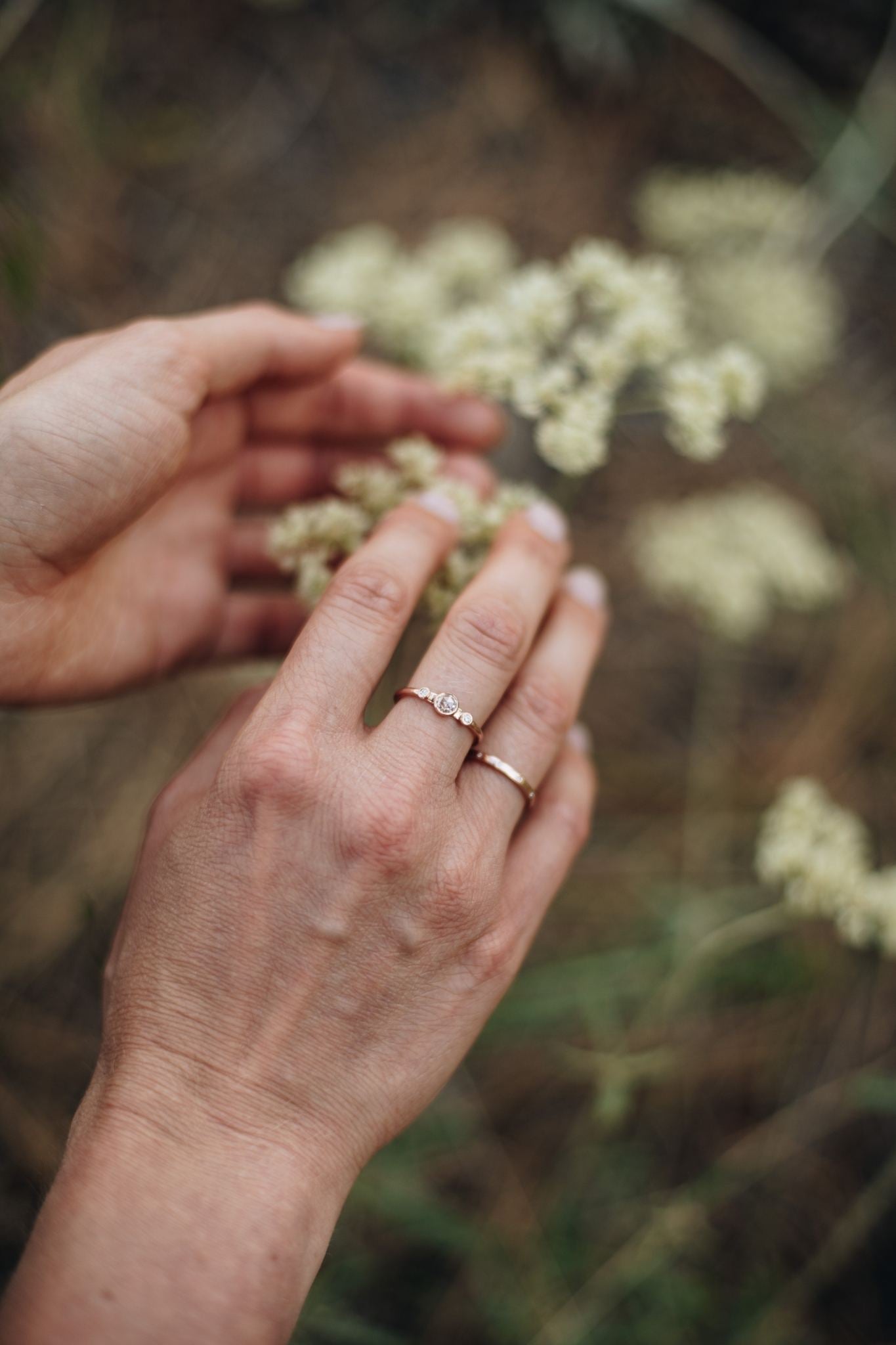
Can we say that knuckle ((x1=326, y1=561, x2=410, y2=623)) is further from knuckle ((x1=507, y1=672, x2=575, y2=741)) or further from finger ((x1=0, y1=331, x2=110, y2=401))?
finger ((x1=0, y1=331, x2=110, y2=401))

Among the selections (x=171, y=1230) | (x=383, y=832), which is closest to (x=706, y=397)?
(x=383, y=832)

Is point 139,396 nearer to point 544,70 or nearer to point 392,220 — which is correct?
point 392,220

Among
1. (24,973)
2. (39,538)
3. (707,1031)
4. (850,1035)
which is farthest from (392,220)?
(850,1035)

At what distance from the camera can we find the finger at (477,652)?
1555mm

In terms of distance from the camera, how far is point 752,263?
3.08 meters

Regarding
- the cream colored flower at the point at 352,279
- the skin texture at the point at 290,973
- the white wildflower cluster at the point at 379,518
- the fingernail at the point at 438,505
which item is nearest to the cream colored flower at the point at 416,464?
the white wildflower cluster at the point at 379,518

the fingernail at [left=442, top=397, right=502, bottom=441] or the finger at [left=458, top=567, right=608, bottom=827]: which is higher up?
the fingernail at [left=442, top=397, right=502, bottom=441]

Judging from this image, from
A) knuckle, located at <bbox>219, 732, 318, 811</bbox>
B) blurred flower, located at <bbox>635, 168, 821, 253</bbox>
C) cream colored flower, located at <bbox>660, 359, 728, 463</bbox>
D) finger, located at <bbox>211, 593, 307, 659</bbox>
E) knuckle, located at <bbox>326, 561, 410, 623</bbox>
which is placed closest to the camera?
knuckle, located at <bbox>219, 732, 318, 811</bbox>

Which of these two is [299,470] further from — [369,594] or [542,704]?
[542,704]

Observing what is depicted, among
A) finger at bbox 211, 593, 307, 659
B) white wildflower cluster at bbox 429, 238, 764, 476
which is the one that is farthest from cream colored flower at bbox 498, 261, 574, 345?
finger at bbox 211, 593, 307, 659

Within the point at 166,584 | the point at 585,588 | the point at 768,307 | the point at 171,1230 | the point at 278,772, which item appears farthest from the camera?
the point at 768,307

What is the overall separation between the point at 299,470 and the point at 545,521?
89cm

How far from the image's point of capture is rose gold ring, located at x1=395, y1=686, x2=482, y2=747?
156 centimetres

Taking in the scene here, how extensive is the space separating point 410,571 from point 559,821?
65 centimetres
